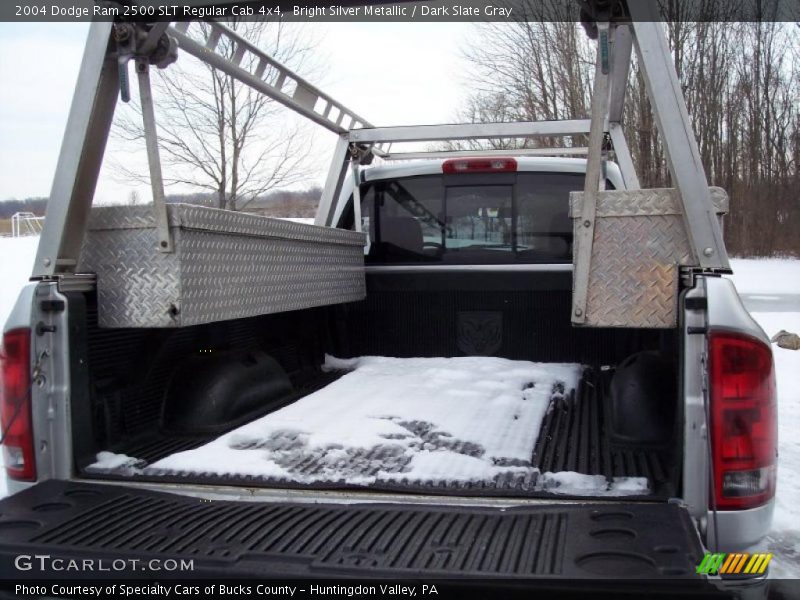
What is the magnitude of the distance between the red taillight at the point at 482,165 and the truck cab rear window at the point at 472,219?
6 centimetres

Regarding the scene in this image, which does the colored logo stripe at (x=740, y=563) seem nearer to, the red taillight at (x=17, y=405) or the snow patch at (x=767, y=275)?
the red taillight at (x=17, y=405)

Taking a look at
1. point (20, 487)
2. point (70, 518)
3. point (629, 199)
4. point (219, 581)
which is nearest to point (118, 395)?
point (20, 487)

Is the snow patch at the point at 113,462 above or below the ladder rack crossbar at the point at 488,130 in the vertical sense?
below

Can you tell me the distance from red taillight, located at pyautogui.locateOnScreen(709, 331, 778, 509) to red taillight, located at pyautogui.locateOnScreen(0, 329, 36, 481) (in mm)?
2094

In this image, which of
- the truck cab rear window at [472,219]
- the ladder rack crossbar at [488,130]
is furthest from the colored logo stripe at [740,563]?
the ladder rack crossbar at [488,130]

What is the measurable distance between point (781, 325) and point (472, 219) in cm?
909

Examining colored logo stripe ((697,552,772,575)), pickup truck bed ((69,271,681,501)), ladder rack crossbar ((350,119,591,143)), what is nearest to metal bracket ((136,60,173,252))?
pickup truck bed ((69,271,681,501))

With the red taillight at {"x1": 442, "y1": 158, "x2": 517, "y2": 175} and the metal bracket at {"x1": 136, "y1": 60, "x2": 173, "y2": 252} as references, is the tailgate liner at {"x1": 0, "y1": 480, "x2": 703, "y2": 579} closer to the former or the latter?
the metal bracket at {"x1": 136, "y1": 60, "x2": 173, "y2": 252}

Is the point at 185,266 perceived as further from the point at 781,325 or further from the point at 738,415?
the point at 781,325

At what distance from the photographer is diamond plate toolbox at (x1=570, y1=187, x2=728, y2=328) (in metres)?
2.39

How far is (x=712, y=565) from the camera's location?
1.75 metres

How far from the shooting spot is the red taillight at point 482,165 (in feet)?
13.9

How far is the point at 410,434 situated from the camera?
9.80 ft

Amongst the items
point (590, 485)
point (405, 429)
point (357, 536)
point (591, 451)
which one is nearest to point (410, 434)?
point (405, 429)
